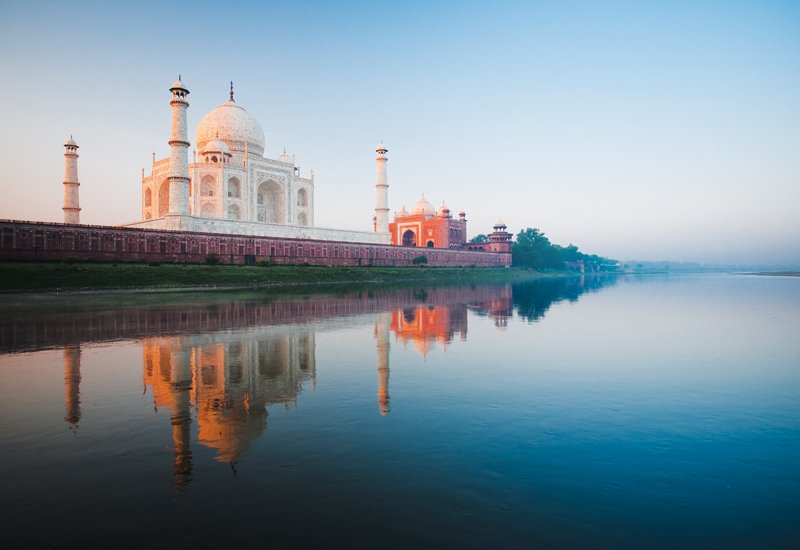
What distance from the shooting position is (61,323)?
11.9m

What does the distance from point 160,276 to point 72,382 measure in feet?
68.8

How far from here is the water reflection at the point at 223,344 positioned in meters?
5.14

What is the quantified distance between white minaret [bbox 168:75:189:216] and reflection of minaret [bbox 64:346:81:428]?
89.6 feet

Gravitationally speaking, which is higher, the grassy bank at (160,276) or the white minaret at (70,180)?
the white minaret at (70,180)

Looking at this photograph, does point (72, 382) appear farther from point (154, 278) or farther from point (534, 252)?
point (534, 252)

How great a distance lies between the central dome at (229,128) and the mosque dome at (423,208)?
28273 mm

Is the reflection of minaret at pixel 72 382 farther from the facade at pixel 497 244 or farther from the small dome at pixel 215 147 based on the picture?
the facade at pixel 497 244

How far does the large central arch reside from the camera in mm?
46719

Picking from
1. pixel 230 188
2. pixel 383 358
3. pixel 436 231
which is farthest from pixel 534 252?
pixel 383 358

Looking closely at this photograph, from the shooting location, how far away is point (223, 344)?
9258 mm

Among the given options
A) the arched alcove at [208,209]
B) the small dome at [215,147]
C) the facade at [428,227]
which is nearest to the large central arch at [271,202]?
the arched alcove at [208,209]

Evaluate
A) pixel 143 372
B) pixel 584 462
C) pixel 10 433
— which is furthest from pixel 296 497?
pixel 143 372

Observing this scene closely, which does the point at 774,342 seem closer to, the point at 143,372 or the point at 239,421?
the point at 239,421

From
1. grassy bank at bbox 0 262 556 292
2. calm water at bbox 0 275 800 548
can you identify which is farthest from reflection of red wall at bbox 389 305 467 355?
grassy bank at bbox 0 262 556 292
